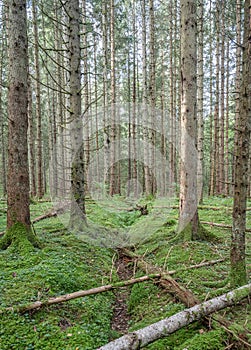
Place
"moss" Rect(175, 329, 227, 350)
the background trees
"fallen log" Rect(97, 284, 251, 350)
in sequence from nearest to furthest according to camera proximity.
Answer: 1. "fallen log" Rect(97, 284, 251, 350)
2. "moss" Rect(175, 329, 227, 350)
3. the background trees

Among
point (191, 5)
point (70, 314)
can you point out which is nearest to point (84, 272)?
point (70, 314)

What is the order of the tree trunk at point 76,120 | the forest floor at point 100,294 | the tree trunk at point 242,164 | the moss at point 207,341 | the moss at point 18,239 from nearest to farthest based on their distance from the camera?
the moss at point 207,341 → the forest floor at point 100,294 → the tree trunk at point 242,164 → the moss at point 18,239 → the tree trunk at point 76,120

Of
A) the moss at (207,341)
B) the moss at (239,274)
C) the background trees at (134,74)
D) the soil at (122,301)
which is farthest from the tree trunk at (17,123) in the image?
the background trees at (134,74)

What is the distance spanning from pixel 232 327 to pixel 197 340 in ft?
1.38

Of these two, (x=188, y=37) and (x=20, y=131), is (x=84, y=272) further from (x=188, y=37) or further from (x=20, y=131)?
(x=188, y=37)

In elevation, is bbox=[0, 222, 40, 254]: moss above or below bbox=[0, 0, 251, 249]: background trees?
below

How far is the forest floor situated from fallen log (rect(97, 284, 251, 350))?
0.15 meters

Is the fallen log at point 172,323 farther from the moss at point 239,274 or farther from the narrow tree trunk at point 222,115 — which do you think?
the narrow tree trunk at point 222,115

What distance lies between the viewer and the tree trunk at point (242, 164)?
3.21 metres

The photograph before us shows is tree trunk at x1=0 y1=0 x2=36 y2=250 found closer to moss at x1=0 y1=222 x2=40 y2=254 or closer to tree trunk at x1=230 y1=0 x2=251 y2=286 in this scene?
moss at x1=0 y1=222 x2=40 y2=254

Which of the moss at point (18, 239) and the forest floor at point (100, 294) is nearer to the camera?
the forest floor at point (100, 294)

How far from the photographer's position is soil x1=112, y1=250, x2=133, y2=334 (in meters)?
3.47

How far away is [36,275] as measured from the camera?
385cm

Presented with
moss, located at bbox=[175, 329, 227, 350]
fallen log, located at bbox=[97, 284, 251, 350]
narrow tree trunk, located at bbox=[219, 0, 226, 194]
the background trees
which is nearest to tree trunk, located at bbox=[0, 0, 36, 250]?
fallen log, located at bbox=[97, 284, 251, 350]
